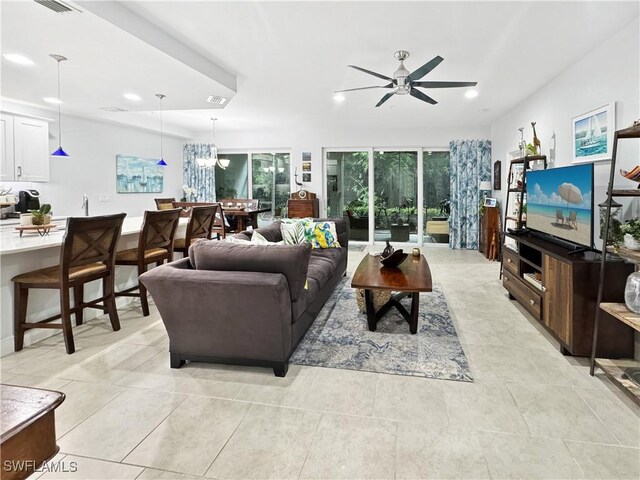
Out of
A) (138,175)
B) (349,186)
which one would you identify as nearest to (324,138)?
(349,186)

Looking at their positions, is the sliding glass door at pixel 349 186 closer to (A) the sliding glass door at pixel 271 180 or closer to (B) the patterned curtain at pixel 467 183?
(A) the sliding glass door at pixel 271 180

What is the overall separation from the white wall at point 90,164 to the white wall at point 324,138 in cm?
196

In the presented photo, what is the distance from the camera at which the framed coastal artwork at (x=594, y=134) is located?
10.9 feet

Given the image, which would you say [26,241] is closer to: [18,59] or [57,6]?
[57,6]

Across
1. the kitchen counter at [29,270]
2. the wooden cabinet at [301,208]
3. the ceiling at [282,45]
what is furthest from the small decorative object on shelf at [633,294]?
the wooden cabinet at [301,208]

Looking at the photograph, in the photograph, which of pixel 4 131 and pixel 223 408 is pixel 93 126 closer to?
pixel 4 131

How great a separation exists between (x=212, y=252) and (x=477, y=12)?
8.82ft

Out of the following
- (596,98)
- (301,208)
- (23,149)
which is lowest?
(301,208)

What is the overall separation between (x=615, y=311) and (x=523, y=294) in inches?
54.1

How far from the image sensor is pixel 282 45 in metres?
3.57

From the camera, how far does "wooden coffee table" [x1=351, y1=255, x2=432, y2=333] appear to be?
3039 millimetres

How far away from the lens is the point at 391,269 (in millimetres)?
3648

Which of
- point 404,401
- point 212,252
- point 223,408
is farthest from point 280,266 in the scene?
point 404,401

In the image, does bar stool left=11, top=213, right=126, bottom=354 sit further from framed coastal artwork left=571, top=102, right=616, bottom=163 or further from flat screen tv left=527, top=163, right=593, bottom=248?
framed coastal artwork left=571, top=102, right=616, bottom=163
